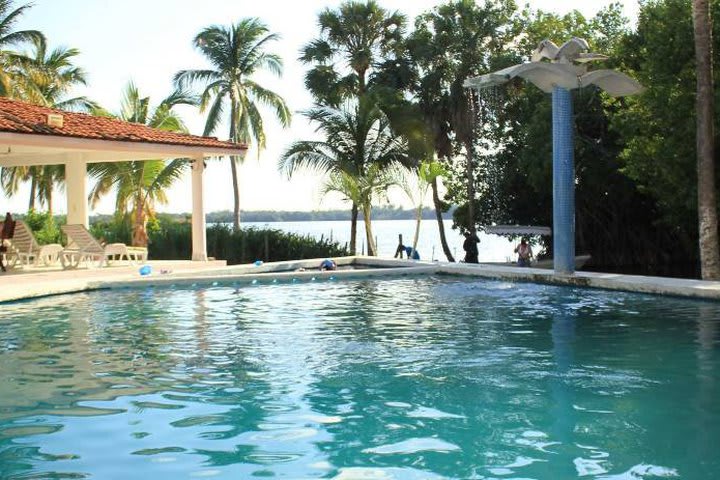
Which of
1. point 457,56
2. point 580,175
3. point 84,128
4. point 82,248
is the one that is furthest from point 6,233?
point 457,56

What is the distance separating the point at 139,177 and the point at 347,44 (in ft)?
42.3

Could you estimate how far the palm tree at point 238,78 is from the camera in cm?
3155

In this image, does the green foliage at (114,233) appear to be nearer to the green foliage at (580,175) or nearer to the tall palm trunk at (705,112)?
the green foliage at (580,175)

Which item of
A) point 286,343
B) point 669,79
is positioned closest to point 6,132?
point 286,343

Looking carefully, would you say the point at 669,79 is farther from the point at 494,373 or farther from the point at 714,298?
the point at 494,373

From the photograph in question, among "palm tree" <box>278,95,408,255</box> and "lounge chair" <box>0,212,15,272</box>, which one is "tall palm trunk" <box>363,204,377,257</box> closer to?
"palm tree" <box>278,95,408,255</box>

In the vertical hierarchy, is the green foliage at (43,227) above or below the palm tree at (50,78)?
below

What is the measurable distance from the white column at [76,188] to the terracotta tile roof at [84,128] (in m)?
1.10

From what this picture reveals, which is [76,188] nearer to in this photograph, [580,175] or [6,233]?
[6,233]

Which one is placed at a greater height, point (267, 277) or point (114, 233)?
point (114, 233)

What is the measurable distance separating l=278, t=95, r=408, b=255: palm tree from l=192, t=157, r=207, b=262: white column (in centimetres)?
769

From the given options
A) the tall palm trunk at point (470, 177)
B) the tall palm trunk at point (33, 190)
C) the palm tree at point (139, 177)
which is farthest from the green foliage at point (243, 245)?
the tall palm trunk at point (33, 190)

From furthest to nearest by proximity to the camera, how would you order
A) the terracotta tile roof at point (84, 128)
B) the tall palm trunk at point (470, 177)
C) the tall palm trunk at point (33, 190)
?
the tall palm trunk at point (33, 190), the tall palm trunk at point (470, 177), the terracotta tile roof at point (84, 128)

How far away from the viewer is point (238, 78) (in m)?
32.1
